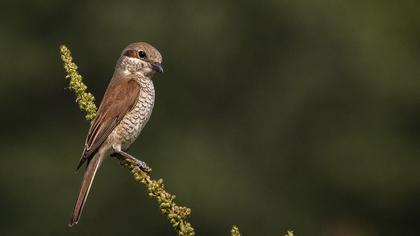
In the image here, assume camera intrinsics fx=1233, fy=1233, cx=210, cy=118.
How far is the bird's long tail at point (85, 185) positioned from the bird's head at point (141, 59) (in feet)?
2.58

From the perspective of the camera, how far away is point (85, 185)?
7.09 metres

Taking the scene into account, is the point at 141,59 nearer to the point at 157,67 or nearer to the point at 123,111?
the point at 157,67

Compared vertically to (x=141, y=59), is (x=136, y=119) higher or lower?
lower

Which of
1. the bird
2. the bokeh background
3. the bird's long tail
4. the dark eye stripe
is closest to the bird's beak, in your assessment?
the bird

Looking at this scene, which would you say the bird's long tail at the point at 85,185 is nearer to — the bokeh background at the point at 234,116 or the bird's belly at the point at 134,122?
the bird's belly at the point at 134,122

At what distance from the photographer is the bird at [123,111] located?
23.7 feet

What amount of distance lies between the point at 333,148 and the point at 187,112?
3550 mm

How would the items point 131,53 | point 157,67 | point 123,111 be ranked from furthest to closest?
1. point 131,53
2. point 157,67
3. point 123,111

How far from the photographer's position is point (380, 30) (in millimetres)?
31734

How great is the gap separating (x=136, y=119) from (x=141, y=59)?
512 millimetres

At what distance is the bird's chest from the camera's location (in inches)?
296

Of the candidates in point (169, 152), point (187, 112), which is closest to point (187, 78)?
point (187, 112)

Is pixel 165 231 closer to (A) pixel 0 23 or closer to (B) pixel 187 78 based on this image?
(B) pixel 187 78

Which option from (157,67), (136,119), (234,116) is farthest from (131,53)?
(234,116)
